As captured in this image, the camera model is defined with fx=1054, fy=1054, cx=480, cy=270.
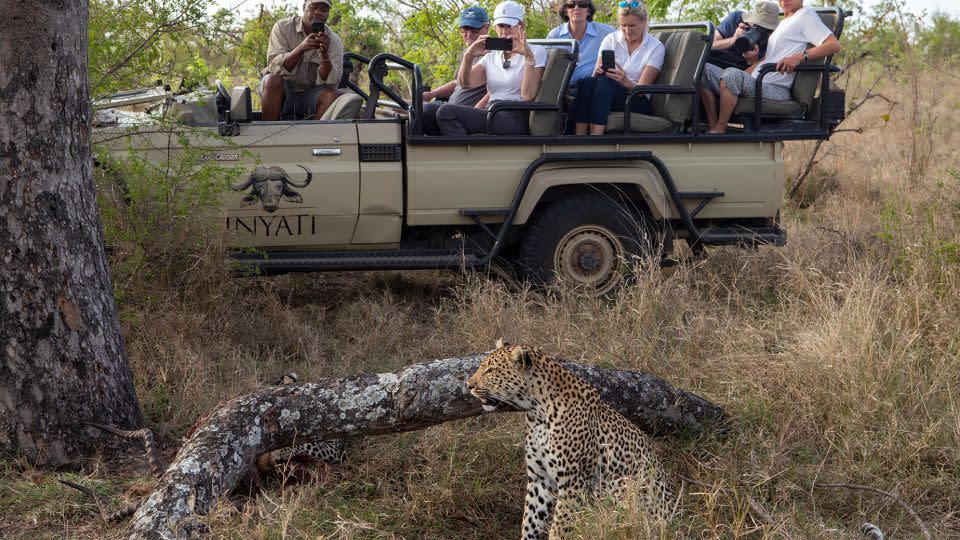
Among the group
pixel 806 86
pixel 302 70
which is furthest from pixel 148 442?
pixel 806 86

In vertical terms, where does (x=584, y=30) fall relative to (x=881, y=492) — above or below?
above

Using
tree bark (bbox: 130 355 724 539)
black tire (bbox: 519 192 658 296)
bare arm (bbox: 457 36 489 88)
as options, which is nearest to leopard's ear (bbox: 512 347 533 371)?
tree bark (bbox: 130 355 724 539)

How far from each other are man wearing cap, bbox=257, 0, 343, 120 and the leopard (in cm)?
364

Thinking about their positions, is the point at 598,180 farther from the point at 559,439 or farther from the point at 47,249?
the point at 47,249

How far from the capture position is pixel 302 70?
7.14 meters

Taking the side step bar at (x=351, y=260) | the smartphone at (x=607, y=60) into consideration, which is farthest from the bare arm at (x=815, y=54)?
the side step bar at (x=351, y=260)

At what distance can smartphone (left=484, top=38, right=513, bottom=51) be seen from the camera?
6668 millimetres

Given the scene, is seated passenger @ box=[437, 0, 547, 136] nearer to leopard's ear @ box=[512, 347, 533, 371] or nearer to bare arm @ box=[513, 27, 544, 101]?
bare arm @ box=[513, 27, 544, 101]

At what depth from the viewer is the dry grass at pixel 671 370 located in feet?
13.5

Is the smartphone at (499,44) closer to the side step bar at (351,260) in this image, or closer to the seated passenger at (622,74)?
the seated passenger at (622,74)

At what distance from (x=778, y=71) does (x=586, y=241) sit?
1715mm

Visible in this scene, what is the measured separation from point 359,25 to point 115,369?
302 inches

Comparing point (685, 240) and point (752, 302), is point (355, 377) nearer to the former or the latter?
point (752, 302)

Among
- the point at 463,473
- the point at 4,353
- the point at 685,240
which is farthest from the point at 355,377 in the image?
the point at 685,240
